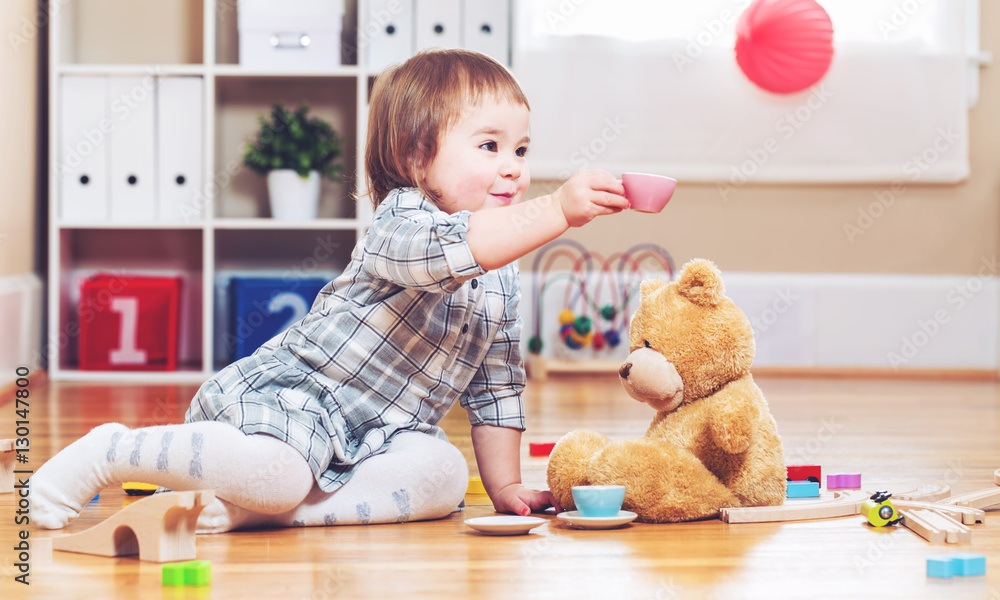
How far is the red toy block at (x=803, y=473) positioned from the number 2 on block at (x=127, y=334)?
1.69m

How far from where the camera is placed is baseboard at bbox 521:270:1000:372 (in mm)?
2561

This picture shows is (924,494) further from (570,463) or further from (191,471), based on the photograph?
(191,471)

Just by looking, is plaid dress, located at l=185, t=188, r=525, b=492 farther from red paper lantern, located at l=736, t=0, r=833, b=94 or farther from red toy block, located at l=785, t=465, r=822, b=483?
red paper lantern, located at l=736, t=0, r=833, b=94

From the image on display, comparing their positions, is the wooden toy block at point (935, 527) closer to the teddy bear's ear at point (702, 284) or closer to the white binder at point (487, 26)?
the teddy bear's ear at point (702, 284)

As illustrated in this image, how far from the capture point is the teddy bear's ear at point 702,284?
861 mm

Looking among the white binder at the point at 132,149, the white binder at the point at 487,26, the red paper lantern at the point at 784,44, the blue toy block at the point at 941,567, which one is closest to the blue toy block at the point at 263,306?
the white binder at the point at 132,149

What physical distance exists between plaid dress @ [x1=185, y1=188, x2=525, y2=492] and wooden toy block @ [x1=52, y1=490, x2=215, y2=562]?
0.43 ft

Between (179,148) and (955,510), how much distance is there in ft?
6.32

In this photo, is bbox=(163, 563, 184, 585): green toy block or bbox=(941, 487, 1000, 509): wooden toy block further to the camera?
bbox=(941, 487, 1000, 509): wooden toy block


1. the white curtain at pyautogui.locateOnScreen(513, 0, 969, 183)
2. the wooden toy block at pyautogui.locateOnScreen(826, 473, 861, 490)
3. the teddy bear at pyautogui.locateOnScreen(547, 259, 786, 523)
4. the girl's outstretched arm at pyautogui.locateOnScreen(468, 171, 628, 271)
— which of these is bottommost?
the wooden toy block at pyautogui.locateOnScreen(826, 473, 861, 490)

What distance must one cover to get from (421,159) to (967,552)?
22.4 inches

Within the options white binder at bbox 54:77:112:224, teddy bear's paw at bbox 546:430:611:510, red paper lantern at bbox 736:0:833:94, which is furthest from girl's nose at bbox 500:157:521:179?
red paper lantern at bbox 736:0:833:94

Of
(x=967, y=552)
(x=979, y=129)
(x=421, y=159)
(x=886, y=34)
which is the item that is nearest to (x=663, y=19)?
(x=886, y=34)

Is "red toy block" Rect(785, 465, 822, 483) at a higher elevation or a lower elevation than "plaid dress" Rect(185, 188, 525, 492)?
lower
